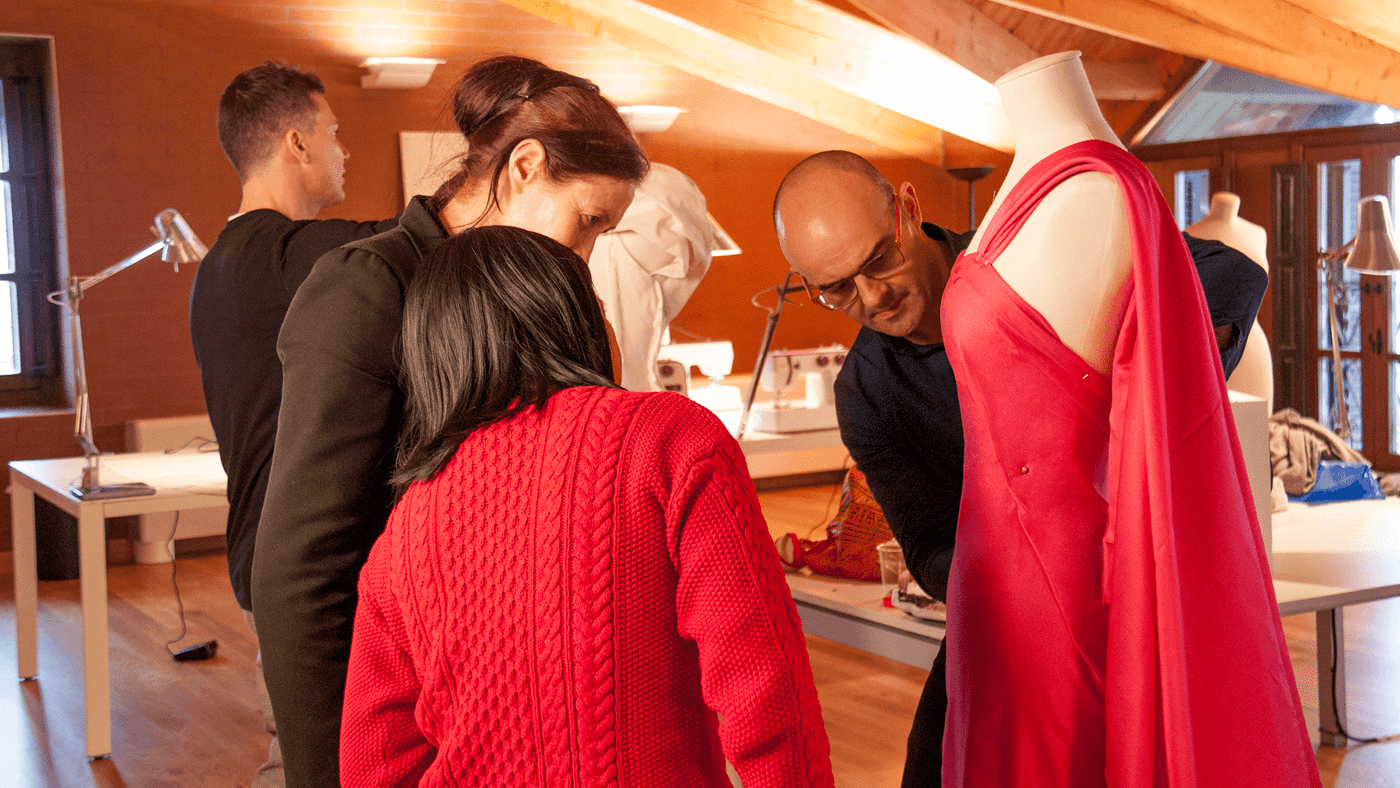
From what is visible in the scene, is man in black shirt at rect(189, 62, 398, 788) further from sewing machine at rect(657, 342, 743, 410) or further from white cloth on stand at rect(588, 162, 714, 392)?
sewing machine at rect(657, 342, 743, 410)

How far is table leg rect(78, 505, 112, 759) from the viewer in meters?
3.43

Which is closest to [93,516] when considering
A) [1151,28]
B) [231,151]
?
[231,151]

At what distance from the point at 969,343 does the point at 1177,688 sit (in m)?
0.41

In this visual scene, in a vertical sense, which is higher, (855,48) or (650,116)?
(855,48)

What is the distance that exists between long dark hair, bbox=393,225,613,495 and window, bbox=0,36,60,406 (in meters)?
6.14

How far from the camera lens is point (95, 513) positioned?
340 centimetres

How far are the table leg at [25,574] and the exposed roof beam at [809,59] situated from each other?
373 cm

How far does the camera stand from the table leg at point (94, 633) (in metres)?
3.43

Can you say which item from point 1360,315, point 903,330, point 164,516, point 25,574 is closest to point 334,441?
point 903,330

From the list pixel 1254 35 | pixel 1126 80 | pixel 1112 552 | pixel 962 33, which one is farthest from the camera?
pixel 1126 80

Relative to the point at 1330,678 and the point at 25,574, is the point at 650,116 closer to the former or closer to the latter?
the point at 25,574

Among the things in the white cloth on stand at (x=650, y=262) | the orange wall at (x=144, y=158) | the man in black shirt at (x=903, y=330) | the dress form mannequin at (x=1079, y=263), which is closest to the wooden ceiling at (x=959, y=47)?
the orange wall at (x=144, y=158)

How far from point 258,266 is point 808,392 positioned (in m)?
3.12

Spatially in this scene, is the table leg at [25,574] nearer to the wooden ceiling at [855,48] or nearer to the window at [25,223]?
the window at [25,223]
